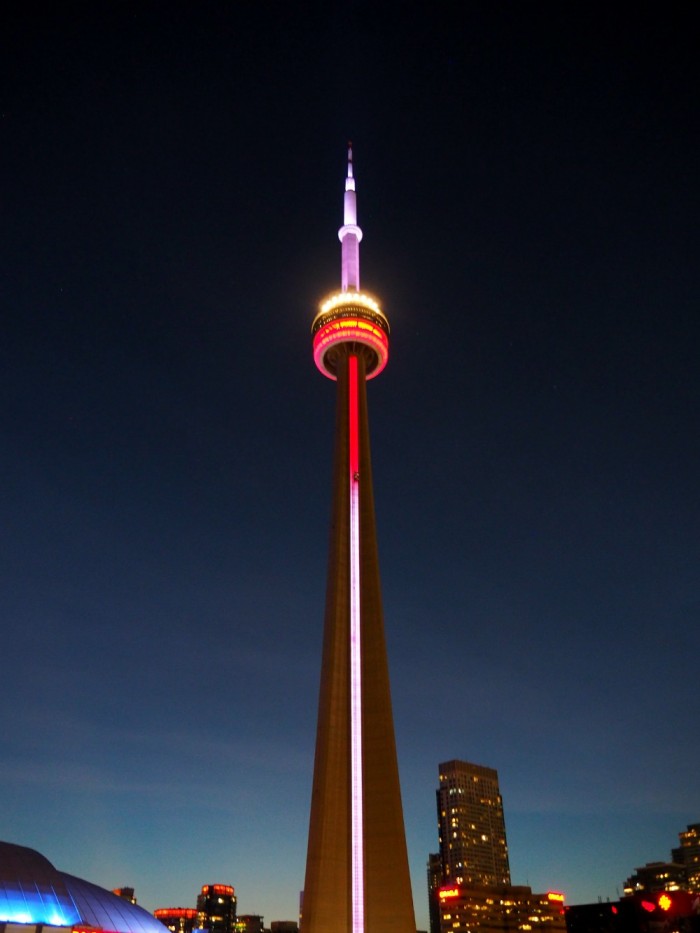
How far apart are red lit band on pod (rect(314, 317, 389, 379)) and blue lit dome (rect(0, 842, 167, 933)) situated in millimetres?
47791

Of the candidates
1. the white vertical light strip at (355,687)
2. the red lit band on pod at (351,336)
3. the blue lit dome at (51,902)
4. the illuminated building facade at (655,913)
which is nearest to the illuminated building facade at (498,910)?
the white vertical light strip at (355,687)

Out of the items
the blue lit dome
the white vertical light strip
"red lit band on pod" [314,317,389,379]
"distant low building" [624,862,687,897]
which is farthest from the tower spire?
"distant low building" [624,862,687,897]

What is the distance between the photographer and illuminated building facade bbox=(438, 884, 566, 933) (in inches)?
6427

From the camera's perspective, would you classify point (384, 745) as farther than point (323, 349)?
No

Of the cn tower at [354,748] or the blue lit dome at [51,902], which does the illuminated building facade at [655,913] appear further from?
the cn tower at [354,748]

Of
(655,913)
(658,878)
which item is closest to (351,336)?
(655,913)

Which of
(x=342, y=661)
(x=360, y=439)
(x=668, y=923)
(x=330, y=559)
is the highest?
(x=360, y=439)

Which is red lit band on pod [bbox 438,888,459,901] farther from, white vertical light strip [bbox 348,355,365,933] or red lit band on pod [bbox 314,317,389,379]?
red lit band on pod [bbox 314,317,389,379]

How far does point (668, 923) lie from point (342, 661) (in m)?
36.8

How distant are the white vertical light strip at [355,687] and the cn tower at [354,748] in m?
0.06

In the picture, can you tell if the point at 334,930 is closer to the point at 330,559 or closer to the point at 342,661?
the point at 342,661

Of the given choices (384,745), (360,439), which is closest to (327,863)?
(384,745)

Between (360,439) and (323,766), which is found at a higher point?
(360,439)

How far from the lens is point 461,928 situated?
162 m
